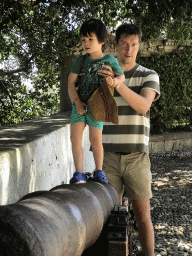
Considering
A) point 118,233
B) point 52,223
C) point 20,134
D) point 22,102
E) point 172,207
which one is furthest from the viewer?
point 22,102

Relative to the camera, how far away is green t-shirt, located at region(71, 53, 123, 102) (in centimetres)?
210

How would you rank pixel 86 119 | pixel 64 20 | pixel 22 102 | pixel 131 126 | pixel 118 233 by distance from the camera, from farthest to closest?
pixel 22 102
pixel 64 20
pixel 131 126
pixel 86 119
pixel 118 233

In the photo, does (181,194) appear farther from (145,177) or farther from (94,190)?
(94,190)

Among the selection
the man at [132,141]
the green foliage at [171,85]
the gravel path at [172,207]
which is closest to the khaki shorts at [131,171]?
the man at [132,141]

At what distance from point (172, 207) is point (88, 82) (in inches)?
155

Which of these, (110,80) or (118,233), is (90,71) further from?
(118,233)

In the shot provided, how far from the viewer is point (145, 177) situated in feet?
8.13

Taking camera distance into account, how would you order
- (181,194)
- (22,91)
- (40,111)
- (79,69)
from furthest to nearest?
1. (40,111)
2. (22,91)
3. (181,194)
4. (79,69)

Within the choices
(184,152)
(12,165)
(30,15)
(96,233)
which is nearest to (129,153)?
(12,165)

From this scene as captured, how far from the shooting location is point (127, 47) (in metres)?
2.44

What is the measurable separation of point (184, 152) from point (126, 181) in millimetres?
8643

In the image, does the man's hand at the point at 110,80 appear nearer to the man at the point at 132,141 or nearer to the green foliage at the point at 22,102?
the man at the point at 132,141

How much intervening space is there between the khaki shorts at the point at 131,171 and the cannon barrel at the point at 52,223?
90cm

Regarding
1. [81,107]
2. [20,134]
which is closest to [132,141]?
[81,107]
